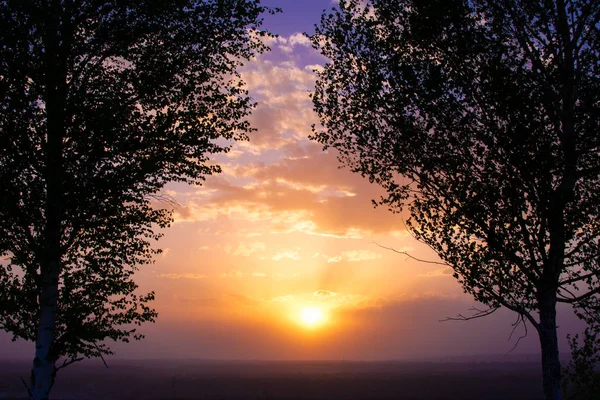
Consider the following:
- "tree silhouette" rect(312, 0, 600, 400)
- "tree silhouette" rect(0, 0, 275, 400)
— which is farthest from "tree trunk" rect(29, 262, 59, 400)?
"tree silhouette" rect(312, 0, 600, 400)

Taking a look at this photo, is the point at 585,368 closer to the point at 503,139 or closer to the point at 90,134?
the point at 503,139

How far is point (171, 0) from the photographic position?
49.1ft

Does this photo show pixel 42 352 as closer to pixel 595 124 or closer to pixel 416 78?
pixel 416 78

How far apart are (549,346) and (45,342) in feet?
46.8

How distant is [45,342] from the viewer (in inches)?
529

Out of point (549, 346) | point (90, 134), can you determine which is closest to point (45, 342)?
point (90, 134)

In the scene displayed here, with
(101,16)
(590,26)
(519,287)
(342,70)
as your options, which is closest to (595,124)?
(590,26)

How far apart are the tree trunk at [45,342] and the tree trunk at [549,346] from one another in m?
13.8

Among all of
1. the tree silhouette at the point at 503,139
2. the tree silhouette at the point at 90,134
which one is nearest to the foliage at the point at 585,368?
the tree silhouette at the point at 503,139

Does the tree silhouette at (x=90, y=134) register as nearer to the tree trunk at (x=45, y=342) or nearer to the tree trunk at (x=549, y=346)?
the tree trunk at (x=45, y=342)

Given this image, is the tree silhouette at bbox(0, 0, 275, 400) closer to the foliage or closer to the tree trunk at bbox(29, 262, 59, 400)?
the tree trunk at bbox(29, 262, 59, 400)

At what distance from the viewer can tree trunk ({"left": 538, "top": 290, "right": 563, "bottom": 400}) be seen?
13727 millimetres

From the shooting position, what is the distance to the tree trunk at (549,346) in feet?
45.0

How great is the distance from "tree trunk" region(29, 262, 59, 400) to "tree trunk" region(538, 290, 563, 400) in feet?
45.2
